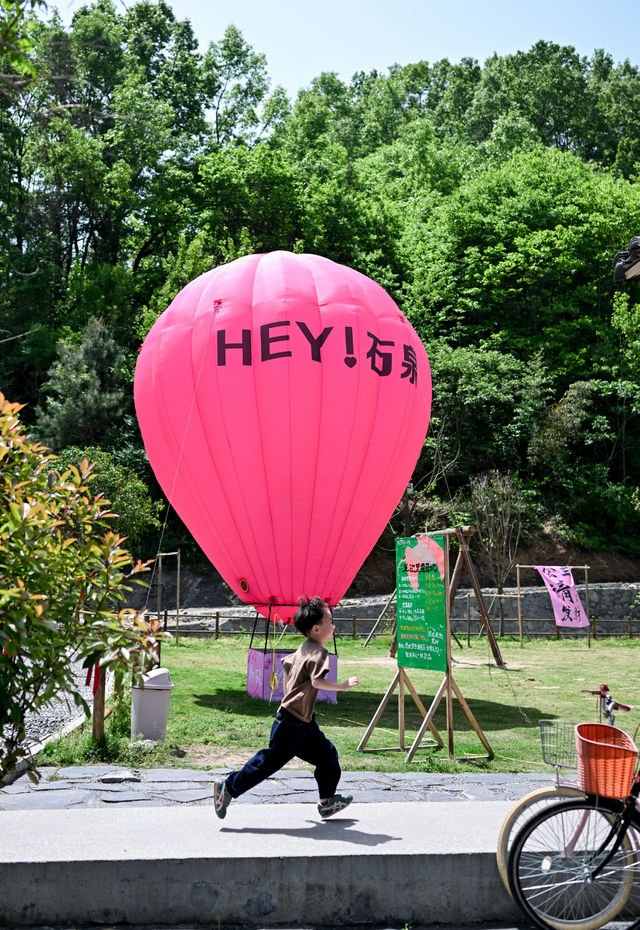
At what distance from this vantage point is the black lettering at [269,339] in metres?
12.1

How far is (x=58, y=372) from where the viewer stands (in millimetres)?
35281

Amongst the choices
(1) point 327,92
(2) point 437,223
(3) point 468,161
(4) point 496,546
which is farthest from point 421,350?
(1) point 327,92

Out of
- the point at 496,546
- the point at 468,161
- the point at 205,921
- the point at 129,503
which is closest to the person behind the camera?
the point at 205,921

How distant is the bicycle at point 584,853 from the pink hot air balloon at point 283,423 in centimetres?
795

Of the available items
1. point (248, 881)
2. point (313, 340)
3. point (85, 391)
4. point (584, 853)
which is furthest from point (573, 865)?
point (85, 391)

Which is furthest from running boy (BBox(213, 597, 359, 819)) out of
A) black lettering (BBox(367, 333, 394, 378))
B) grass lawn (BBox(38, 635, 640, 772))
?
black lettering (BBox(367, 333, 394, 378))

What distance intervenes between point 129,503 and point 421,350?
55.5 ft

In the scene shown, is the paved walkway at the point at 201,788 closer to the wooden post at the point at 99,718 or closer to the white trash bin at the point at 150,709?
the wooden post at the point at 99,718

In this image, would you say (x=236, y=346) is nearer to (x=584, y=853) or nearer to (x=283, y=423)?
(x=283, y=423)

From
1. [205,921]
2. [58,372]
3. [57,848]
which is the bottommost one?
[205,921]

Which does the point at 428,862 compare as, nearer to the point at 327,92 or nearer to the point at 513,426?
the point at 513,426

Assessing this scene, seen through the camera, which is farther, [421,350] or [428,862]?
[421,350]

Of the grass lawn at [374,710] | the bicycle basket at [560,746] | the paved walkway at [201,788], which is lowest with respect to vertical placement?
the grass lawn at [374,710]

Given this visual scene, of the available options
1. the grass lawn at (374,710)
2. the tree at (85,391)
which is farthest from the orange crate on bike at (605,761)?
the tree at (85,391)
